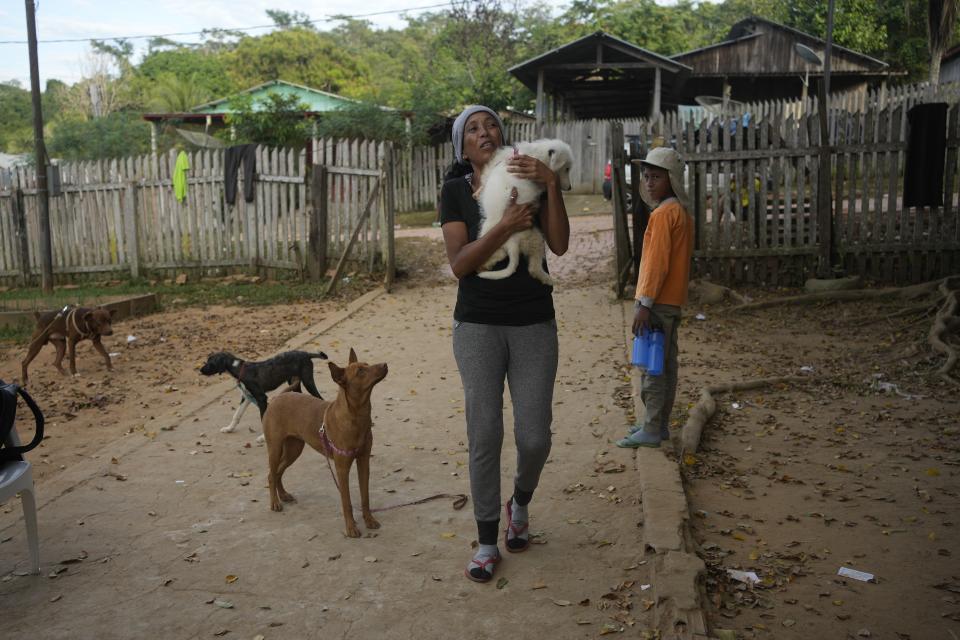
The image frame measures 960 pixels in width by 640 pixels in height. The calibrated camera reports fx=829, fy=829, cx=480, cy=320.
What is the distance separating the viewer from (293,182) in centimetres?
1290

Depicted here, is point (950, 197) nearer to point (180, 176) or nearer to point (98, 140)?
point (180, 176)

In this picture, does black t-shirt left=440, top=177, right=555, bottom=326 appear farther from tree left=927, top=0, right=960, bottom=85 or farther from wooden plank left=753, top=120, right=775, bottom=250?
tree left=927, top=0, right=960, bottom=85

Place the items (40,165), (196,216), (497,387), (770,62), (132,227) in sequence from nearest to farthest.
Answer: (497,387), (40,165), (196,216), (132,227), (770,62)

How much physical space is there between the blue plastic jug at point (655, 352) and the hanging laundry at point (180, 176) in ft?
34.0

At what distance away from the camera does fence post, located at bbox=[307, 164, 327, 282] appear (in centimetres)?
1251

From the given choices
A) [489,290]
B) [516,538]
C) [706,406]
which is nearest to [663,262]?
[706,406]

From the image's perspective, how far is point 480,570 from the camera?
363 cm

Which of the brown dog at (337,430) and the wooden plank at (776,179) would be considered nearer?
the brown dog at (337,430)

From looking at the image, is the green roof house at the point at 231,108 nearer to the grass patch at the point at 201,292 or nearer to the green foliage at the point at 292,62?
the green foliage at the point at 292,62

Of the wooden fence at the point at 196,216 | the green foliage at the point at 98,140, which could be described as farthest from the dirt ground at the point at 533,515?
the green foliage at the point at 98,140

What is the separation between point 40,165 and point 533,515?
1203cm

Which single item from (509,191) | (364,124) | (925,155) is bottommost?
(509,191)

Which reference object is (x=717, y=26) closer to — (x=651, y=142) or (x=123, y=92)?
(x=123, y=92)

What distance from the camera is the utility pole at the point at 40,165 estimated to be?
13.2 m
